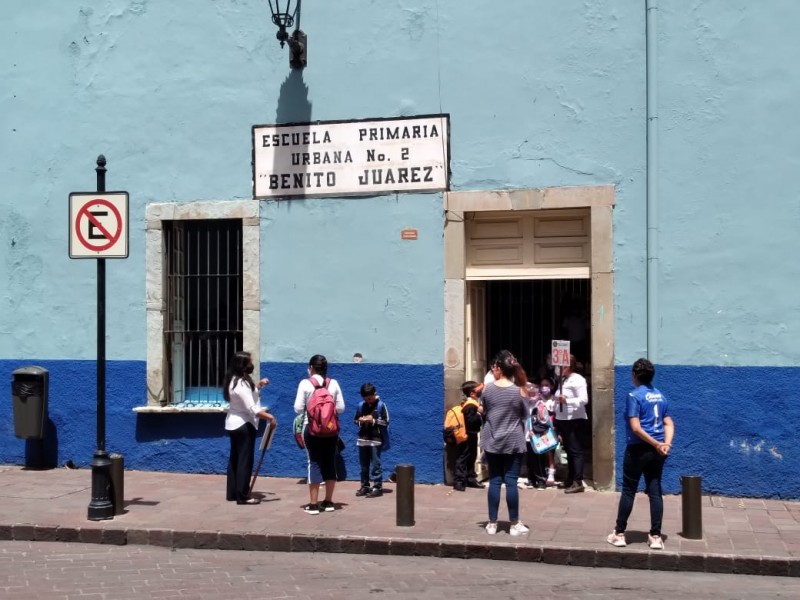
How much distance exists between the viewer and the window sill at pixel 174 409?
1177cm

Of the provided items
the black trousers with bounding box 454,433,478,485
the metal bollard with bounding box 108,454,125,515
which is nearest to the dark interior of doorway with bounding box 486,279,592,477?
the black trousers with bounding box 454,433,478,485

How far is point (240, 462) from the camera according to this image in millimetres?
10070

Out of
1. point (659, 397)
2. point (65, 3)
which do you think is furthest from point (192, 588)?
point (65, 3)

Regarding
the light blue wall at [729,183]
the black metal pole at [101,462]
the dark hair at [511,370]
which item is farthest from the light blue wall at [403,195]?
the black metal pole at [101,462]

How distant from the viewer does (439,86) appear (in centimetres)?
1132

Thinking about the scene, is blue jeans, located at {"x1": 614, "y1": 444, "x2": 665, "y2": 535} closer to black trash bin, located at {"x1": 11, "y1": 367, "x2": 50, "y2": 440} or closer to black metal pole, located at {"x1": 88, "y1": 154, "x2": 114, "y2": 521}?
black metal pole, located at {"x1": 88, "y1": 154, "x2": 114, "y2": 521}

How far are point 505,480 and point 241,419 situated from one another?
2.85 meters

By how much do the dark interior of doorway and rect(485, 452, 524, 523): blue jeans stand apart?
337cm

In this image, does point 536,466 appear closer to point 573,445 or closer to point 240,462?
point 573,445

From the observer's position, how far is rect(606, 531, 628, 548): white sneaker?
8226 mm

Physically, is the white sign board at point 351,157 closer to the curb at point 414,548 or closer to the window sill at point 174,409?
the window sill at point 174,409

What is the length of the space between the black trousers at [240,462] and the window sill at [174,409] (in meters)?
1.60

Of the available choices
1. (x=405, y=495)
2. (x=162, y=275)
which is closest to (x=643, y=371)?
(x=405, y=495)

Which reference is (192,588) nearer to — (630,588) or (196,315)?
(630,588)
